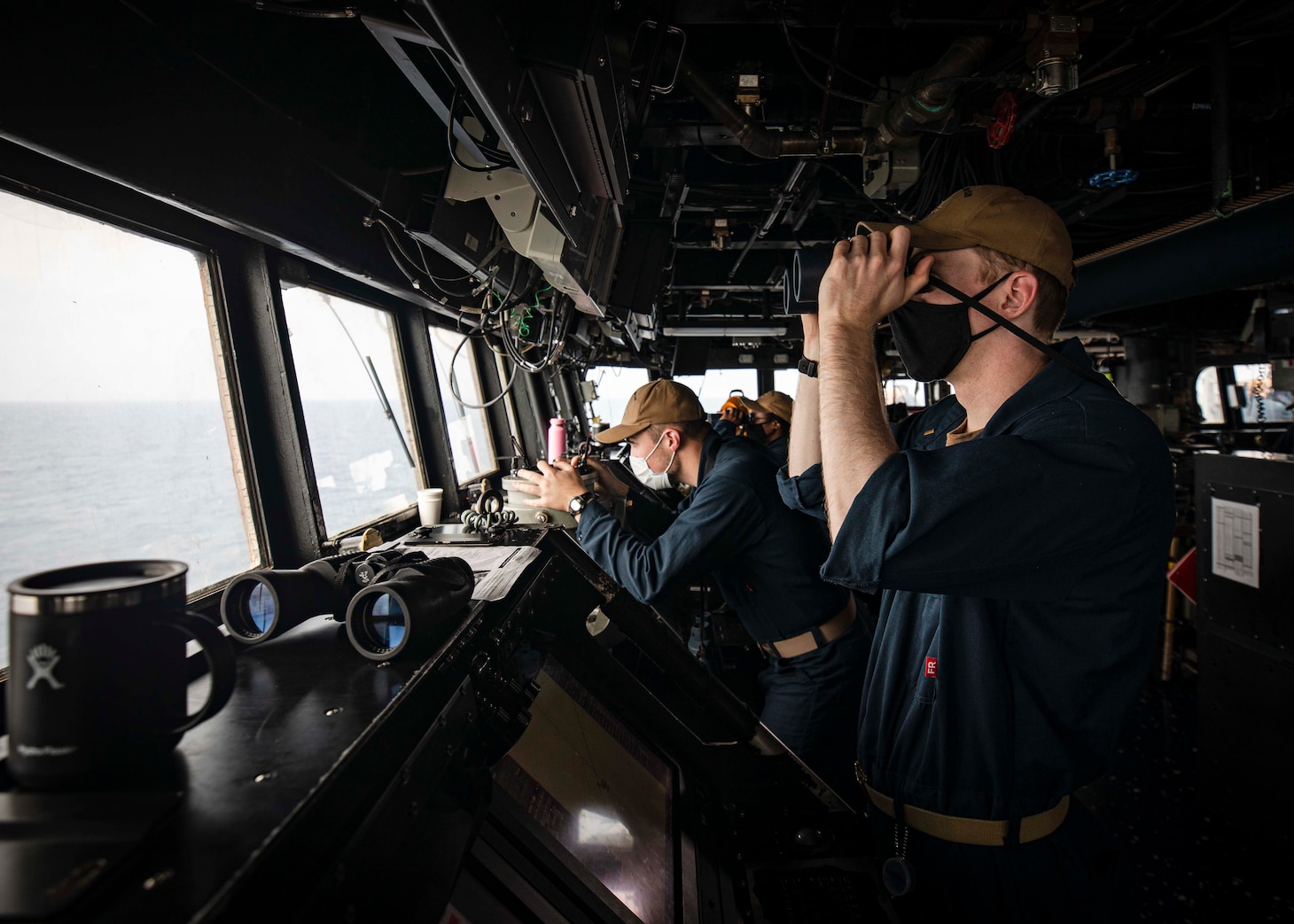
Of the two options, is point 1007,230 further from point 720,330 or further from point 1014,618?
point 720,330

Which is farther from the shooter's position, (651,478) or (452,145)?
(651,478)

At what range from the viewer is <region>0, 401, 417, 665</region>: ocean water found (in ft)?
3.85

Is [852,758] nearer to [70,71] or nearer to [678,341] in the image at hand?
[70,71]

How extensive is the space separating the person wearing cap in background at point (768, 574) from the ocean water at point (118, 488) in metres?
0.97

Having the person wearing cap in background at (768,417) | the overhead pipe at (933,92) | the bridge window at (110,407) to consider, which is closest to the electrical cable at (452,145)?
the bridge window at (110,407)

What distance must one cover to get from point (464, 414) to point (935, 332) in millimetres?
Answer: 3379

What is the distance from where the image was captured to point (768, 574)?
2188mm

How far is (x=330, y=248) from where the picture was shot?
1940mm

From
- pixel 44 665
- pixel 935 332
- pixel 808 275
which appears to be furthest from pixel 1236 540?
pixel 44 665

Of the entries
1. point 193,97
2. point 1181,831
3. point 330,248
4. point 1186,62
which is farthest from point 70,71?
point 1181,831

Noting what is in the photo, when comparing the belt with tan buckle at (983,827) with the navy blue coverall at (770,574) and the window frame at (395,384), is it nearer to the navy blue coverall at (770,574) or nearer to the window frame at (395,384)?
the navy blue coverall at (770,574)

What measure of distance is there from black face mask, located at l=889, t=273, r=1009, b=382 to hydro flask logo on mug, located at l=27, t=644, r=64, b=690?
122cm

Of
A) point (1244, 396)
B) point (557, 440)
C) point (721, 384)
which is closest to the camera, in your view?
point (557, 440)

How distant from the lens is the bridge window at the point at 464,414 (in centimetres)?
381
